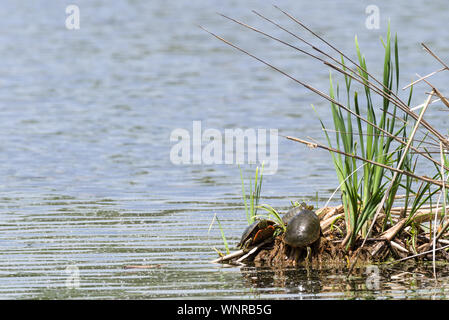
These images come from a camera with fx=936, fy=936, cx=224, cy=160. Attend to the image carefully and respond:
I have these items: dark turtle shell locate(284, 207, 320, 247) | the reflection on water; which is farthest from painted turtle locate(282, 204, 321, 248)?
the reflection on water

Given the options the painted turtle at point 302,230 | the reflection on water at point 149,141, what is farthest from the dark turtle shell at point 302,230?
the reflection on water at point 149,141

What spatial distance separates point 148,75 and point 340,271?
11808 millimetres

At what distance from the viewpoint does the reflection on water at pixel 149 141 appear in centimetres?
654

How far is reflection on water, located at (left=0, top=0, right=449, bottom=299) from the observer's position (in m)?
6.54

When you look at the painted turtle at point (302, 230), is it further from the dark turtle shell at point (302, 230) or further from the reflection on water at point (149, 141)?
the reflection on water at point (149, 141)

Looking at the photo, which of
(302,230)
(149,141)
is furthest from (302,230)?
(149,141)

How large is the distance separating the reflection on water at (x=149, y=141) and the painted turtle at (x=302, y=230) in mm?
236

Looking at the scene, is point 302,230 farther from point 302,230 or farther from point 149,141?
point 149,141

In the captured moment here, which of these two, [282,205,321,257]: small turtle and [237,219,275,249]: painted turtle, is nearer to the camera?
[282,205,321,257]: small turtle

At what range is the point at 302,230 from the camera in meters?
6.56

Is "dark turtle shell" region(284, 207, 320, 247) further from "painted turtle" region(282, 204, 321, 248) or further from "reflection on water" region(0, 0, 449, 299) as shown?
"reflection on water" region(0, 0, 449, 299)

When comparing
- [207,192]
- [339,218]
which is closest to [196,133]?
[207,192]

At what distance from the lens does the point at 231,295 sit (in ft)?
19.8
